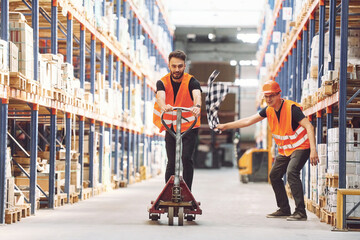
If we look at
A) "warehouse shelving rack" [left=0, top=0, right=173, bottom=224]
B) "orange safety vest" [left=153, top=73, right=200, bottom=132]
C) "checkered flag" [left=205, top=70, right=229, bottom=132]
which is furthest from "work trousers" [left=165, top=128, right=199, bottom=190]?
"warehouse shelving rack" [left=0, top=0, right=173, bottom=224]

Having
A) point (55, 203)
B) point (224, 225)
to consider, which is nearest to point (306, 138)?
point (224, 225)

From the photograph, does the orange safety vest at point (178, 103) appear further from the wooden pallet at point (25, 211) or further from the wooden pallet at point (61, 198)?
the wooden pallet at point (61, 198)

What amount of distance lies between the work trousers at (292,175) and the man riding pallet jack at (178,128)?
1215mm

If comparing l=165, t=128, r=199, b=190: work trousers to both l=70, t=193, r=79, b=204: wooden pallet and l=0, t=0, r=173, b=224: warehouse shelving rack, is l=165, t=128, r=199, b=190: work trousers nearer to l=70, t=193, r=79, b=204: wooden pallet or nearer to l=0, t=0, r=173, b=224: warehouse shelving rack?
l=0, t=0, r=173, b=224: warehouse shelving rack

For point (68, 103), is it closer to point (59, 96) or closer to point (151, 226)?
point (59, 96)

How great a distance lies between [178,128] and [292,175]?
1.79 m

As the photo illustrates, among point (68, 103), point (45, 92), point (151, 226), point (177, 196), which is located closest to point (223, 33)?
point (68, 103)

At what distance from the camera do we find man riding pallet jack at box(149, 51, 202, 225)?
21.3 ft

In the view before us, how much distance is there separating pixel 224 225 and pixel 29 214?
2.56 metres

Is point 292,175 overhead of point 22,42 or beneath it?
beneath

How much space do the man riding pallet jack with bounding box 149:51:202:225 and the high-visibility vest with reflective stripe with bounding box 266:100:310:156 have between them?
115 cm

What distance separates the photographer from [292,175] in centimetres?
748

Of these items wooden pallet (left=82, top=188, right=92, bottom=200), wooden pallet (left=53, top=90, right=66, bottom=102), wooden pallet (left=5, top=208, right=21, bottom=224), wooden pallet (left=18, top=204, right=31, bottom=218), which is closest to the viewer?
wooden pallet (left=5, top=208, right=21, bottom=224)

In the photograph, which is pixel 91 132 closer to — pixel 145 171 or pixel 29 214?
pixel 29 214
